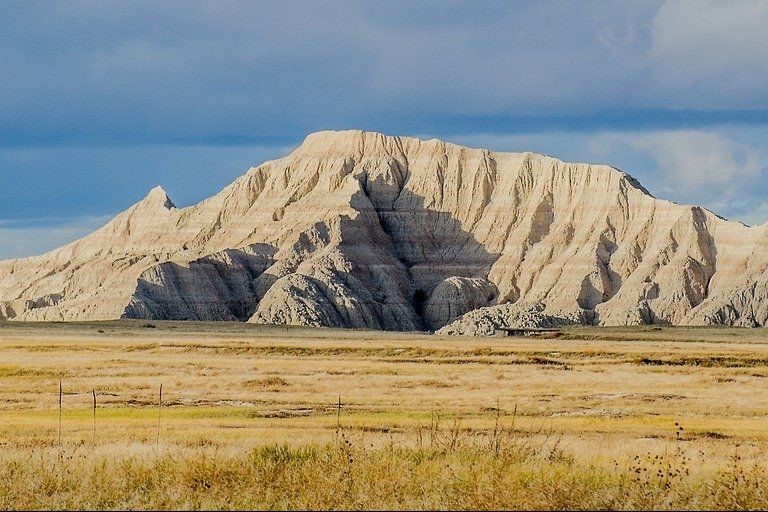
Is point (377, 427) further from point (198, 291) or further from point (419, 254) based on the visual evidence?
point (419, 254)

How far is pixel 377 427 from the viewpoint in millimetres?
33531

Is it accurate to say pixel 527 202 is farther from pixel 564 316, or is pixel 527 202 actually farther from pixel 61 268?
pixel 61 268

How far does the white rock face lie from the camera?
15525 cm

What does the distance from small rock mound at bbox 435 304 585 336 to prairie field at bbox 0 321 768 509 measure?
47817mm

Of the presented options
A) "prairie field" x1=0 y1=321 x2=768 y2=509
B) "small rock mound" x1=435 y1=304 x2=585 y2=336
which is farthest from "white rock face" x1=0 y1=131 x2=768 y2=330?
Result: "prairie field" x1=0 y1=321 x2=768 y2=509

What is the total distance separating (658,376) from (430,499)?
1812 inches

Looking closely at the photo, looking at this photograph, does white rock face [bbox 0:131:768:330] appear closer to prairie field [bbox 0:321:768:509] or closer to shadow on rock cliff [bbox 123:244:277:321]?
shadow on rock cliff [bbox 123:244:277:321]

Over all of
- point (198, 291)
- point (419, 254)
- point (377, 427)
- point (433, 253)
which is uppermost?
point (433, 253)

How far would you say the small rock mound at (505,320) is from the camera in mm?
137500

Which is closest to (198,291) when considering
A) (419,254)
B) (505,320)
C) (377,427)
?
(419,254)

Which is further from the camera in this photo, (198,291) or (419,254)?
(419,254)

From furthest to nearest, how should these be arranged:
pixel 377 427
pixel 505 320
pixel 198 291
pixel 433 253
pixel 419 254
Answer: pixel 433 253 → pixel 419 254 → pixel 198 291 → pixel 505 320 → pixel 377 427

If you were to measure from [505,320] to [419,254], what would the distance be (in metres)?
43.2

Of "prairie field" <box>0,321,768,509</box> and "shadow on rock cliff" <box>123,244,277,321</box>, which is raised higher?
"shadow on rock cliff" <box>123,244,277,321</box>
